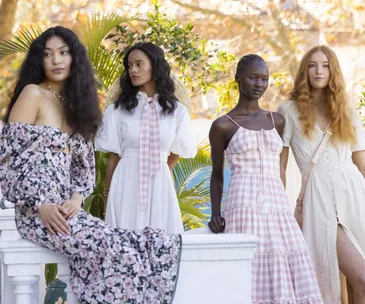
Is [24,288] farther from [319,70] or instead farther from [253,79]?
[319,70]

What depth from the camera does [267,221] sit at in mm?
4574

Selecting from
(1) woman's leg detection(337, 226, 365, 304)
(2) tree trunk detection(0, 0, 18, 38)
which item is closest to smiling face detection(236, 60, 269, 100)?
(1) woman's leg detection(337, 226, 365, 304)

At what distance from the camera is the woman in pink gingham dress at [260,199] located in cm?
445

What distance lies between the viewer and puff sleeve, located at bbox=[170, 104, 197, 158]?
536cm

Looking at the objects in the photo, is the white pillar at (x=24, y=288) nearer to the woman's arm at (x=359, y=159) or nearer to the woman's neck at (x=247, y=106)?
the woman's neck at (x=247, y=106)

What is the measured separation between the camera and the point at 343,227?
517 centimetres

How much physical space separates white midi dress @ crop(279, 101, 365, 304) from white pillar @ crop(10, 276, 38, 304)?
1.99m

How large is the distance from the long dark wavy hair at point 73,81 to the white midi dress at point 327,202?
145 centimetres

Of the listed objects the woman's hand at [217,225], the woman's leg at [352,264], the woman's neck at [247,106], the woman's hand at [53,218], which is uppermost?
the woman's neck at [247,106]

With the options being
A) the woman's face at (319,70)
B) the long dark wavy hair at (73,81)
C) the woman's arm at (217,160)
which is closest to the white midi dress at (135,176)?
the woman's arm at (217,160)

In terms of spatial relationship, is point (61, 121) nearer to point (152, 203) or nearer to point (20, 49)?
point (152, 203)

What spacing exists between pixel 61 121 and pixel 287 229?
4.37 ft

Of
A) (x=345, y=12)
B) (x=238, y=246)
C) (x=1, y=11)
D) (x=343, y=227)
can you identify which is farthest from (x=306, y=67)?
(x=345, y=12)

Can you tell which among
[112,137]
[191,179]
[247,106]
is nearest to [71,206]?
[247,106]
